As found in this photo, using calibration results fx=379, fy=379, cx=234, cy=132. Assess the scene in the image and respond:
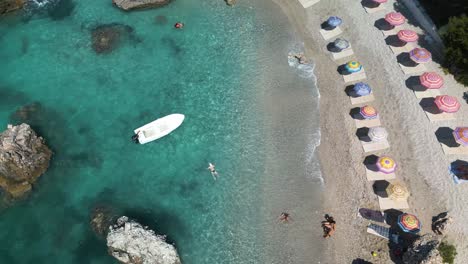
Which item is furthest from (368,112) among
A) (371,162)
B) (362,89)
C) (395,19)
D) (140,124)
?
(140,124)

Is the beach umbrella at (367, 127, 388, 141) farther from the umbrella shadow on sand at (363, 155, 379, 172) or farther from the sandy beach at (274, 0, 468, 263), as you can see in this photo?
the umbrella shadow on sand at (363, 155, 379, 172)

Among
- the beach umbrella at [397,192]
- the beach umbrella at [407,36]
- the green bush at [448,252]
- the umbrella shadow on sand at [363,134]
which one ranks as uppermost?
the beach umbrella at [407,36]

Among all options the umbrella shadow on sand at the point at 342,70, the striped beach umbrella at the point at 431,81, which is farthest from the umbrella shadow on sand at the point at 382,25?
the striped beach umbrella at the point at 431,81

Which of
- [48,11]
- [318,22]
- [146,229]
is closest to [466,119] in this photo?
[318,22]

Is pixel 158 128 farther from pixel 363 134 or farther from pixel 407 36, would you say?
pixel 407 36

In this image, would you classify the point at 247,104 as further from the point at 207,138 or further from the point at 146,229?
the point at 146,229

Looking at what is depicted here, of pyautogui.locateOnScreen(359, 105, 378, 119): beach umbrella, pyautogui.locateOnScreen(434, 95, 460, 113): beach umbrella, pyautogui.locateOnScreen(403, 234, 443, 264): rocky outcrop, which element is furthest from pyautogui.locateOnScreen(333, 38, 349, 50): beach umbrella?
pyautogui.locateOnScreen(403, 234, 443, 264): rocky outcrop

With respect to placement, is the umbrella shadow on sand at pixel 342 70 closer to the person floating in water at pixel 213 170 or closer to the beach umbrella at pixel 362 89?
the beach umbrella at pixel 362 89
